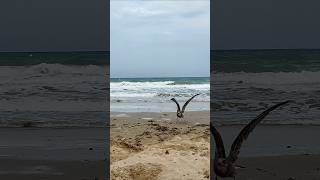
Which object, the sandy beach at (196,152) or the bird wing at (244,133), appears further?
the sandy beach at (196,152)

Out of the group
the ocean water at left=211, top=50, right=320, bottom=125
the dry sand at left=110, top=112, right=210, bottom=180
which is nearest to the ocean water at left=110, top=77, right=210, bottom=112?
the ocean water at left=211, top=50, right=320, bottom=125

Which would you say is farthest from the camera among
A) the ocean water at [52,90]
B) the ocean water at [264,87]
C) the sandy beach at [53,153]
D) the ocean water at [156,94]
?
the ocean water at [156,94]

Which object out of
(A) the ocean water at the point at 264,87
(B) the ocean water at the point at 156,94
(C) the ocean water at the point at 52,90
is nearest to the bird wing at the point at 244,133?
(C) the ocean water at the point at 52,90

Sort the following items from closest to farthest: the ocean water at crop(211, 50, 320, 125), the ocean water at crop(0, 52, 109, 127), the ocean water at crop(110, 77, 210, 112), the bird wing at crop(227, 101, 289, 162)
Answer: the bird wing at crop(227, 101, 289, 162) → the ocean water at crop(0, 52, 109, 127) → the ocean water at crop(211, 50, 320, 125) → the ocean water at crop(110, 77, 210, 112)

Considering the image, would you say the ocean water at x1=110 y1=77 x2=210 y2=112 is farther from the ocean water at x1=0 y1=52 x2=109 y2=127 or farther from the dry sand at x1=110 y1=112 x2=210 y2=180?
the dry sand at x1=110 y1=112 x2=210 y2=180

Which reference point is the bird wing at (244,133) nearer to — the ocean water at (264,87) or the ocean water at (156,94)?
the ocean water at (264,87)

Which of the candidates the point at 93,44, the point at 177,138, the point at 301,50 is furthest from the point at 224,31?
the point at 177,138

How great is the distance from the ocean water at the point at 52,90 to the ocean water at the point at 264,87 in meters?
2.82

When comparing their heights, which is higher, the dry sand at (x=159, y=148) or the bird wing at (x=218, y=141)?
the bird wing at (x=218, y=141)

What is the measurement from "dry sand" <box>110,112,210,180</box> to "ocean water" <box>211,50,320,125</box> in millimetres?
963

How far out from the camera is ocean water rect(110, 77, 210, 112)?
1230 cm

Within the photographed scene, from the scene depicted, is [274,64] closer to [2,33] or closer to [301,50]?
[301,50]

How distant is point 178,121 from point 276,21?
8004 millimetres

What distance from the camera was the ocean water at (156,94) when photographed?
12.3 metres
